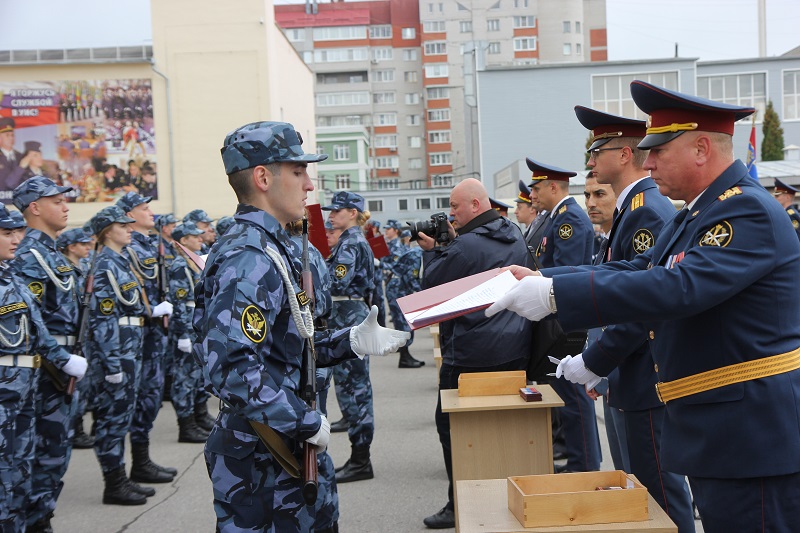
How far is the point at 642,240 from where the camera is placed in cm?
403

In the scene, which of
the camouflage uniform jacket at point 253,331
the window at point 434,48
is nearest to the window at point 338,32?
the window at point 434,48

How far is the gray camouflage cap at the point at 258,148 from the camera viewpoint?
3.18m

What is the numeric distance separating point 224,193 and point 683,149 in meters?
32.4

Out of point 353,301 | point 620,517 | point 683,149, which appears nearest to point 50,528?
point 353,301

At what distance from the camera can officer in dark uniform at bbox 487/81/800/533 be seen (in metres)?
2.75

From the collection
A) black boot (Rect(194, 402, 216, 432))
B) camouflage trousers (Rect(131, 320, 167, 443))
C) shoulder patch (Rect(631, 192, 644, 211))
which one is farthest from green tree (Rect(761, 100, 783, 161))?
shoulder patch (Rect(631, 192, 644, 211))

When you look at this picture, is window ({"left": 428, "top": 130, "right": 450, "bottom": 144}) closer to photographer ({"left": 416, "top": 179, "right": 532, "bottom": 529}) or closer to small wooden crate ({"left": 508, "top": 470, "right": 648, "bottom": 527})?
photographer ({"left": 416, "top": 179, "right": 532, "bottom": 529})

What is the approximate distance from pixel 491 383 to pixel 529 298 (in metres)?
2.35

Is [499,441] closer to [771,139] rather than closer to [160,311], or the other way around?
[160,311]

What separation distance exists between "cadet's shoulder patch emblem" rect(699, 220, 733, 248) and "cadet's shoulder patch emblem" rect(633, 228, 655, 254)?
1128 mm

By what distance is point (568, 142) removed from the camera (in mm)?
40812

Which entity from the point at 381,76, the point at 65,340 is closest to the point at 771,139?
the point at 65,340

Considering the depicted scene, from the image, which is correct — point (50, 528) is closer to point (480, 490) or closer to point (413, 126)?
point (480, 490)

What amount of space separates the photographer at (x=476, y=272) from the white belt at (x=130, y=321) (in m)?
3.01
